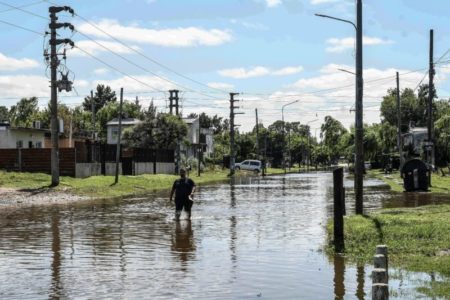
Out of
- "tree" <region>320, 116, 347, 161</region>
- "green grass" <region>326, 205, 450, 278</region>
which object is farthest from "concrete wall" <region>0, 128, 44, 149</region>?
"tree" <region>320, 116, 347, 161</region>

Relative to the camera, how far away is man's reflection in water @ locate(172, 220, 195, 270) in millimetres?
13609

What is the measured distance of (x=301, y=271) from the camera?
11766mm

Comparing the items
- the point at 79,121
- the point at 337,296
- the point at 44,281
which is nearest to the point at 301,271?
the point at 337,296

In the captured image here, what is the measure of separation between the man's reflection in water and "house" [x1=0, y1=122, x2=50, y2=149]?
109ft

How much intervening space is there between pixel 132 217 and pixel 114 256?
919 centimetres

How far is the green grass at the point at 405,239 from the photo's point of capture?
39.1 ft

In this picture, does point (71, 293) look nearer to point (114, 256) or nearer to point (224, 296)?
point (224, 296)

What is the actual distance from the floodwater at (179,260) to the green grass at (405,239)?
534mm

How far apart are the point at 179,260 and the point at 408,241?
4711mm

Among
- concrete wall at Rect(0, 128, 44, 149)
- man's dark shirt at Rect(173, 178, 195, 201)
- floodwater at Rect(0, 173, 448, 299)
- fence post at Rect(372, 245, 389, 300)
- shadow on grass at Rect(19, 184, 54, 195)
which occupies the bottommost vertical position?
floodwater at Rect(0, 173, 448, 299)

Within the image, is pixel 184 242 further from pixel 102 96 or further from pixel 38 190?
pixel 102 96

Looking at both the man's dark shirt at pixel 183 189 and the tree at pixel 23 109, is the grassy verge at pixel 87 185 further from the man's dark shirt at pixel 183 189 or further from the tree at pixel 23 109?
the tree at pixel 23 109

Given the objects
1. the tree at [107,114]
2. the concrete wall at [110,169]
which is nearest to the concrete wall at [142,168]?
the concrete wall at [110,169]

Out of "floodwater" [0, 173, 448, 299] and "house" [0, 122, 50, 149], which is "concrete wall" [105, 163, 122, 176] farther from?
"floodwater" [0, 173, 448, 299]
